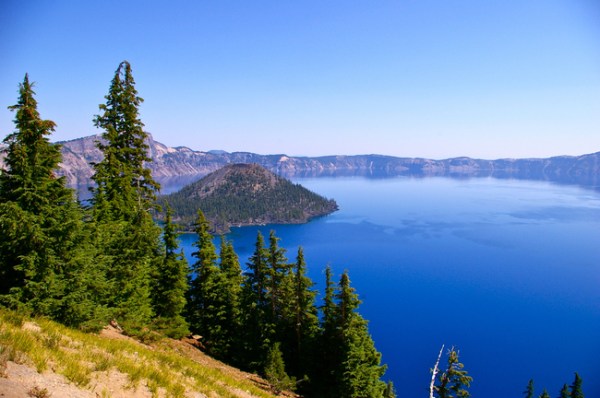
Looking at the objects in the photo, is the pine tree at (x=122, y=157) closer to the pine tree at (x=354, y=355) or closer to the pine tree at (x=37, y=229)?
the pine tree at (x=37, y=229)

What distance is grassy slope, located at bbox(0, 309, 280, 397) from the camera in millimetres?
7789

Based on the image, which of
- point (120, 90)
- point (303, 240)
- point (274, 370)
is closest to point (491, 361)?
point (274, 370)

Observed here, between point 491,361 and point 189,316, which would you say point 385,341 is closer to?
point 491,361

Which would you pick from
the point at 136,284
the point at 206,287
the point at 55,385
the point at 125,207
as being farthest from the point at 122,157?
the point at 55,385

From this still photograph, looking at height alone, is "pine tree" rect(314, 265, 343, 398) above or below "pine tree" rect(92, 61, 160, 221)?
below

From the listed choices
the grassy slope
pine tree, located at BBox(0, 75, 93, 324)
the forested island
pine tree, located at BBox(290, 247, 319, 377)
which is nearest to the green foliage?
the forested island

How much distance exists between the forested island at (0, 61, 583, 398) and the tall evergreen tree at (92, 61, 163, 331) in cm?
8

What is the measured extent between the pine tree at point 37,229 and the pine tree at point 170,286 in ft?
43.9

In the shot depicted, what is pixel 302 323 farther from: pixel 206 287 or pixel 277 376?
pixel 206 287

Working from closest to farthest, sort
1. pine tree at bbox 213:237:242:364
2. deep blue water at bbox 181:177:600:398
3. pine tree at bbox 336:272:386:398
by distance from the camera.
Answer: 1. pine tree at bbox 336:272:386:398
2. pine tree at bbox 213:237:242:364
3. deep blue water at bbox 181:177:600:398

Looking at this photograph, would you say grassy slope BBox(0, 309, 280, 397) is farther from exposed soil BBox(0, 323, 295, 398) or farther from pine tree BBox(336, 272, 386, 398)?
pine tree BBox(336, 272, 386, 398)

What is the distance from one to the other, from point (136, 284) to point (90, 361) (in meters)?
11.9

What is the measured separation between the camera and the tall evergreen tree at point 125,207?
19078 millimetres

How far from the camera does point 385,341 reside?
73.9 meters
